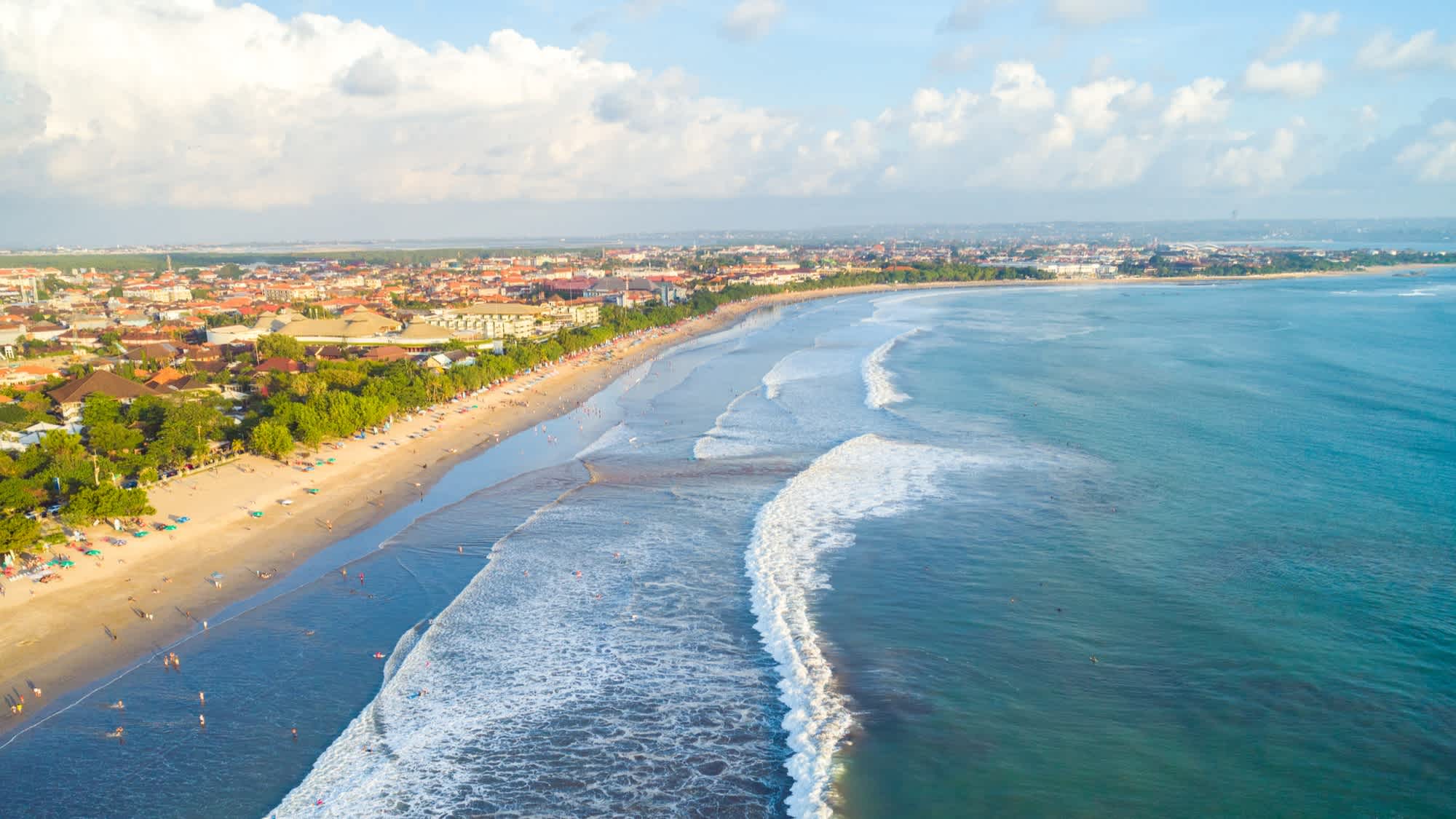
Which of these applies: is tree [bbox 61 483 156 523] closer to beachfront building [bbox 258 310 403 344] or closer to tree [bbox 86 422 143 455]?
tree [bbox 86 422 143 455]

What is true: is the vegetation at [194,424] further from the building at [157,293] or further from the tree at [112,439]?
the building at [157,293]

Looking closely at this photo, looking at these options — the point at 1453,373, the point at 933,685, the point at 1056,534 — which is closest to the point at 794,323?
the point at 1453,373

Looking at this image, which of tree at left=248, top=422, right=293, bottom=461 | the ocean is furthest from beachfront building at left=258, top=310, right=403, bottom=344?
A: the ocean

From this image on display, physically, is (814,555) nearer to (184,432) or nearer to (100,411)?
(184,432)

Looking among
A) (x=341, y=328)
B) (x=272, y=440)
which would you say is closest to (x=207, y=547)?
(x=272, y=440)

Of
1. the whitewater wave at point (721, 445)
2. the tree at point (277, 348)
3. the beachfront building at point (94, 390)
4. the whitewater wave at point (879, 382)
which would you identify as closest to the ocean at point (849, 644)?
the whitewater wave at point (721, 445)

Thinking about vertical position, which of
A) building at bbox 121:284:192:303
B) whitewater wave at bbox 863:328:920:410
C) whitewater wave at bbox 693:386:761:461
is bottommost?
whitewater wave at bbox 693:386:761:461
